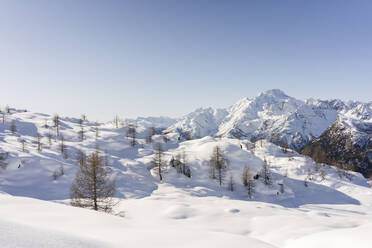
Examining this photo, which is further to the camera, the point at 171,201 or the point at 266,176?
the point at 266,176

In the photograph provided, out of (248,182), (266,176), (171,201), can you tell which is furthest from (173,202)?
(266,176)

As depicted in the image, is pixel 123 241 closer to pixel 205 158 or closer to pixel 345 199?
pixel 205 158

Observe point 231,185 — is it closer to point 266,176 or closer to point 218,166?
point 218,166

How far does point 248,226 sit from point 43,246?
17.9m

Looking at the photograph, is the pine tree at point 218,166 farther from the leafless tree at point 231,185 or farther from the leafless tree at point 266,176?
the leafless tree at point 266,176

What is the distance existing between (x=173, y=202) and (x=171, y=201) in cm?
196

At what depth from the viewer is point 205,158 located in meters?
59.1

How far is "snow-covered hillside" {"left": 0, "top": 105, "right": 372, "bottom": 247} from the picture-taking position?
5531 mm

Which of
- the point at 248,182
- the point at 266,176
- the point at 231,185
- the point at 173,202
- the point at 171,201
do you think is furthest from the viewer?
the point at 266,176

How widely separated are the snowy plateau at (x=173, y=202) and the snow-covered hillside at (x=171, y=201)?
0.23 feet

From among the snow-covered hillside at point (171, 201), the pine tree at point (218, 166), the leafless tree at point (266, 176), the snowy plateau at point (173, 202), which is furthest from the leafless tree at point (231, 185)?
the leafless tree at point (266, 176)

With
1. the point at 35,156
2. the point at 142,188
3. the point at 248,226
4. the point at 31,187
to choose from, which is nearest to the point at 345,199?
the point at 248,226

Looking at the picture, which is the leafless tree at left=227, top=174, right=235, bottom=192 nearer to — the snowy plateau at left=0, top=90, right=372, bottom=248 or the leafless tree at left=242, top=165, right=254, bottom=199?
the snowy plateau at left=0, top=90, right=372, bottom=248

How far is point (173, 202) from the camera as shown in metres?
25.3
